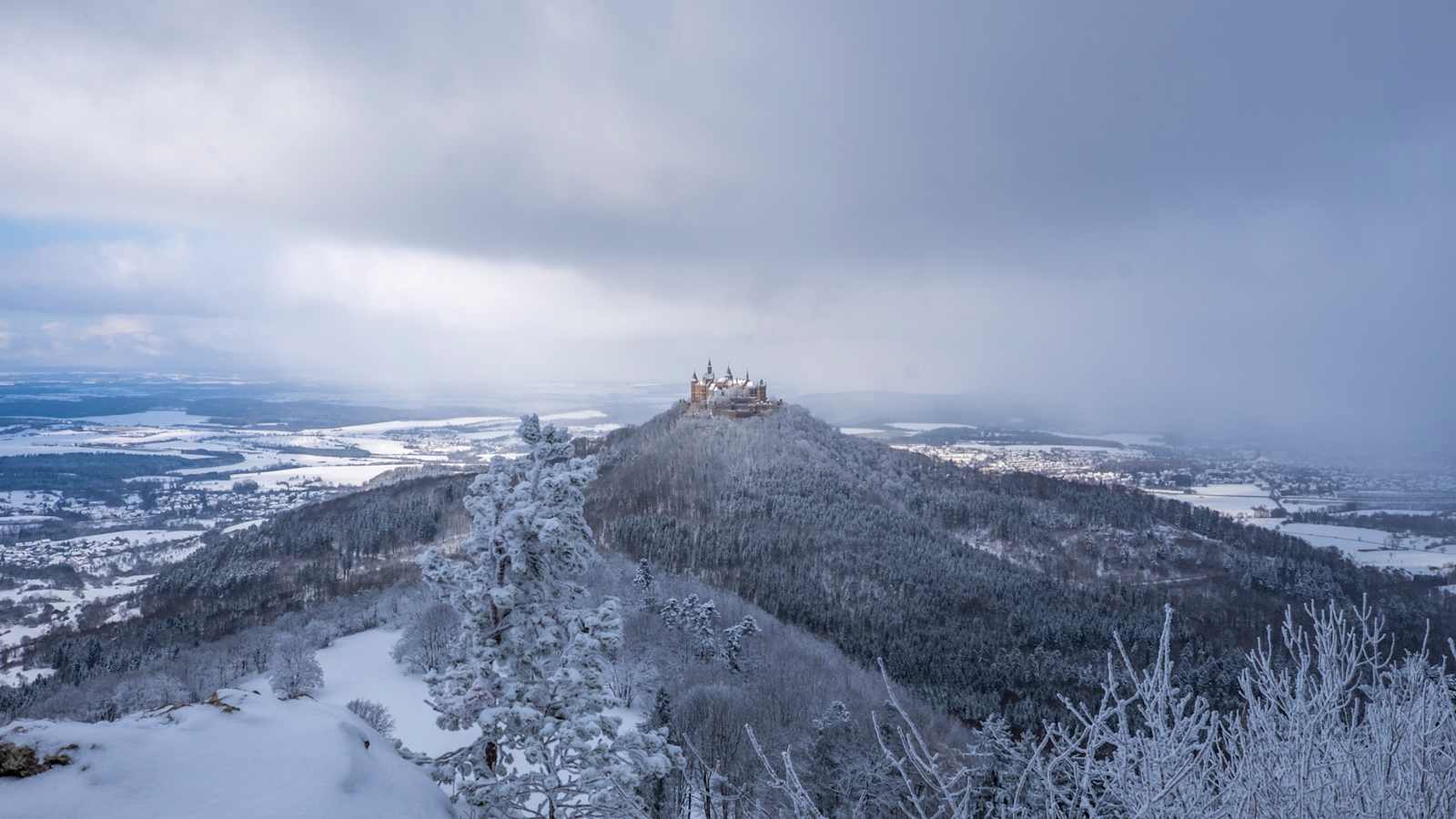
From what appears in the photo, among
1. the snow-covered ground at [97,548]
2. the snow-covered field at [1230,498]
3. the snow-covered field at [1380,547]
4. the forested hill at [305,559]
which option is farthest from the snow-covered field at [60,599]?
the snow-covered field at [1230,498]

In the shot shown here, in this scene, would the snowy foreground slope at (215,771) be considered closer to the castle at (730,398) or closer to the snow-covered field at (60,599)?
the snow-covered field at (60,599)

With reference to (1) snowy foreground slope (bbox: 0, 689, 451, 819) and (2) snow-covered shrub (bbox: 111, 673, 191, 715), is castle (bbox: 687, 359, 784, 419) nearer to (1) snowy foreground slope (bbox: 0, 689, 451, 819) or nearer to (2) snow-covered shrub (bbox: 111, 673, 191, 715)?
(2) snow-covered shrub (bbox: 111, 673, 191, 715)

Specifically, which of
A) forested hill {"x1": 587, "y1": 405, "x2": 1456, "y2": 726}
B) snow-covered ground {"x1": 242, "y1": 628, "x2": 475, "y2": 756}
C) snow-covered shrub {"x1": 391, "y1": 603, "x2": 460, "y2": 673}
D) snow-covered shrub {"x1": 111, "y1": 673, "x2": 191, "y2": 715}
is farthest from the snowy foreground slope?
forested hill {"x1": 587, "y1": 405, "x2": 1456, "y2": 726}

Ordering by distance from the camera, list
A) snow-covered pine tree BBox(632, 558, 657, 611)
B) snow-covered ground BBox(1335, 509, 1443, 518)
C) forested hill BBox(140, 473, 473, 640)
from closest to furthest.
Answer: snow-covered pine tree BBox(632, 558, 657, 611) → forested hill BBox(140, 473, 473, 640) → snow-covered ground BBox(1335, 509, 1443, 518)

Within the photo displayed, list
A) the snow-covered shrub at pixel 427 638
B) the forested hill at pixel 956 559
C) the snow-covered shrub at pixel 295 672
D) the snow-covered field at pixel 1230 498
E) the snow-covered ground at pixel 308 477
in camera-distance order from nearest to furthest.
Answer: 1. the snow-covered shrub at pixel 295 672
2. the snow-covered shrub at pixel 427 638
3. the forested hill at pixel 956 559
4. the snow-covered field at pixel 1230 498
5. the snow-covered ground at pixel 308 477

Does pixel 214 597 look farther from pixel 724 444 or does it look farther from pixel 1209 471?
pixel 1209 471

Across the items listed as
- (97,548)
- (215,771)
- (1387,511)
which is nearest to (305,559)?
(97,548)
